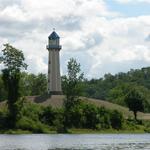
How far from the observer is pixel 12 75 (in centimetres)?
12862

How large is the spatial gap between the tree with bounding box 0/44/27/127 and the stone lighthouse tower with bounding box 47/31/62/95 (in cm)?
3469

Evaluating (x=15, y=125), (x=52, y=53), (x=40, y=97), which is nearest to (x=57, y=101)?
(x=40, y=97)

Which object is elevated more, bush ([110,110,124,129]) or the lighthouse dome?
the lighthouse dome

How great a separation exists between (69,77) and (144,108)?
40.5m

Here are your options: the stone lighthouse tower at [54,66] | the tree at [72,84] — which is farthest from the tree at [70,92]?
the stone lighthouse tower at [54,66]

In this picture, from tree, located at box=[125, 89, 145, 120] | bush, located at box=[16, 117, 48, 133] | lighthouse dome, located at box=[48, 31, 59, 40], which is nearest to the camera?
bush, located at box=[16, 117, 48, 133]

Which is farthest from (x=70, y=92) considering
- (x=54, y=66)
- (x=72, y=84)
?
(x=54, y=66)

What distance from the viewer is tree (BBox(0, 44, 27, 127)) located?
408 ft

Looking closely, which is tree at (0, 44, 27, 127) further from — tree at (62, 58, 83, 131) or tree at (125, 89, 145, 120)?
tree at (125, 89, 145, 120)

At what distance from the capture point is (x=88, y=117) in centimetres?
14012

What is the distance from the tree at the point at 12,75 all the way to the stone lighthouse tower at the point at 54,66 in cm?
3469

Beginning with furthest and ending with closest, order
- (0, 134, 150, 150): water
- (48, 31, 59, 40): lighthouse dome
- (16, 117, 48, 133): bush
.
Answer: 1. (48, 31, 59, 40): lighthouse dome
2. (16, 117, 48, 133): bush
3. (0, 134, 150, 150): water

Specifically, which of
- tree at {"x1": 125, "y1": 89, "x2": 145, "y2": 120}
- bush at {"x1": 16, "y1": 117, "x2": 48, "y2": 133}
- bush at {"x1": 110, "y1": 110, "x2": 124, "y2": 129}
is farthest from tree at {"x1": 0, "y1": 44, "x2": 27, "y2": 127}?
tree at {"x1": 125, "y1": 89, "x2": 145, "y2": 120}

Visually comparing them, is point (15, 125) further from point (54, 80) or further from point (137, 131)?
point (54, 80)
